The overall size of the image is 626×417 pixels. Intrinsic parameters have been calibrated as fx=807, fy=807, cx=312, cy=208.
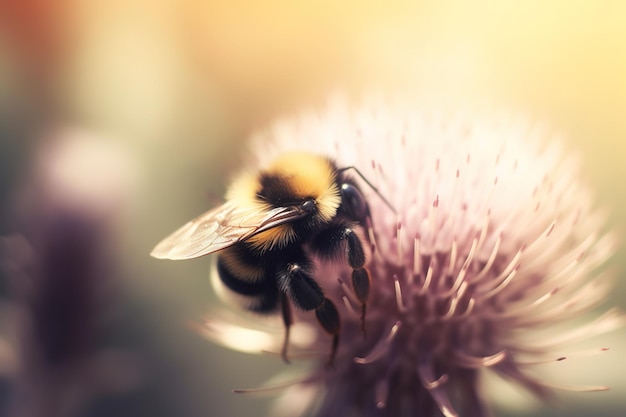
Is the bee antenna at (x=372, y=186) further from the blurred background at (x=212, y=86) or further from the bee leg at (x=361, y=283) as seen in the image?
the blurred background at (x=212, y=86)

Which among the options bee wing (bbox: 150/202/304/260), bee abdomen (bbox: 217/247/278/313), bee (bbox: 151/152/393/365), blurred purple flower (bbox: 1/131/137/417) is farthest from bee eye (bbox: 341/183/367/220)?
blurred purple flower (bbox: 1/131/137/417)

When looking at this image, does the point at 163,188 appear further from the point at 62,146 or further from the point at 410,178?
the point at 410,178

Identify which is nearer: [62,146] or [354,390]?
[354,390]

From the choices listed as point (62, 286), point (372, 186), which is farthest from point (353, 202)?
point (62, 286)

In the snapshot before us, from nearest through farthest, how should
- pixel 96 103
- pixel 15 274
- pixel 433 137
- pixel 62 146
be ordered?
pixel 433 137, pixel 15 274, pixel 62 146, pixel 96 103

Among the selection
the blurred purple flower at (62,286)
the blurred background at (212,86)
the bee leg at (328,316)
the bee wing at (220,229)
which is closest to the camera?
the bee wing at (220,229)

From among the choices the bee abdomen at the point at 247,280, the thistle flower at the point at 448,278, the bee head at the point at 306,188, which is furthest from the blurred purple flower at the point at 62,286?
the bee head at the point at 306,188

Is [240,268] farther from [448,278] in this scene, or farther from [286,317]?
[448,278]

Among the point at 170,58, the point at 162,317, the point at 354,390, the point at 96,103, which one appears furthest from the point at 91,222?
the point at 170,58
